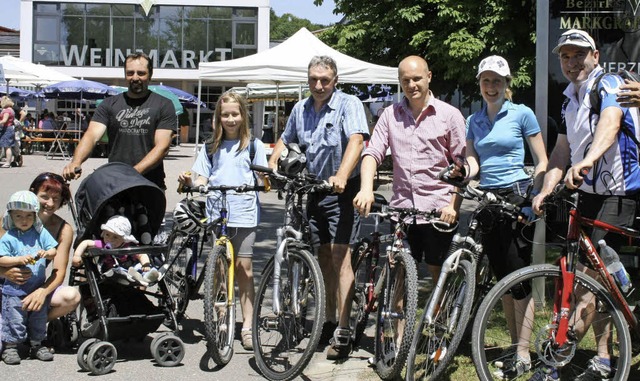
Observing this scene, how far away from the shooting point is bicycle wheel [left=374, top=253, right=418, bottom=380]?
5348 millimetres

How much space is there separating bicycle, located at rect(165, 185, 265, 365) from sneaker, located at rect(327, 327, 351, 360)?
2.18 feet

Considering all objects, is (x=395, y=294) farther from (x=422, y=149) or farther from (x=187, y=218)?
(x=187, y=218)

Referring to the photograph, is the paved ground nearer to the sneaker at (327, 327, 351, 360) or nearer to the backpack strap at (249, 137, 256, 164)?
the sneaker at (327, 327, 351, 360)

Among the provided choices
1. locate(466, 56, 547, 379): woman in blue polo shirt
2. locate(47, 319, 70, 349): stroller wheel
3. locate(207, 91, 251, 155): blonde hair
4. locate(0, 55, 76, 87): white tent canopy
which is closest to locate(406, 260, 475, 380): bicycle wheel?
locate(466, 56, 547, 379): woman in blue polo shirt

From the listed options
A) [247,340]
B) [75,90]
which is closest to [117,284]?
[247,340]

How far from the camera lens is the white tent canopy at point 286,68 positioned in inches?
707

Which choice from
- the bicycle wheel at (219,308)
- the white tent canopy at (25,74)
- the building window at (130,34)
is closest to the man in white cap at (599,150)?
the bicycle wheel at (219,308)

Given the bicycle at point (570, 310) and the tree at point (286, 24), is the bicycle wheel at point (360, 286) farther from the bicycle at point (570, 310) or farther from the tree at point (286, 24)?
the tree at point (286, 24)

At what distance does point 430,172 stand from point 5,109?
73.9ft

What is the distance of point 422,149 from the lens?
5.96 meters

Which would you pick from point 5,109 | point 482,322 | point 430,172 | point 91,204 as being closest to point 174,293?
point 91,204

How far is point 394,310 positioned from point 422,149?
1.06 m

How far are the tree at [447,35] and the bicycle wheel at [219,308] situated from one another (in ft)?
53.6

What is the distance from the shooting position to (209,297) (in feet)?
19.2
